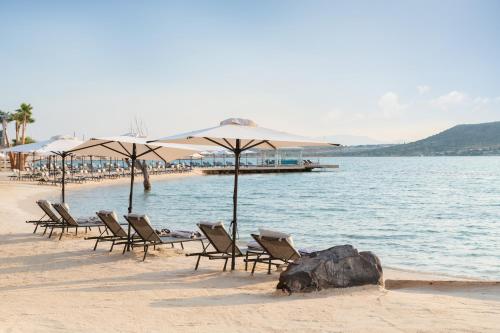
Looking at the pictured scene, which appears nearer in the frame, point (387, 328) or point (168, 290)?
point (387, 328)

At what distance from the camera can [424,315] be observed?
5.38 metres

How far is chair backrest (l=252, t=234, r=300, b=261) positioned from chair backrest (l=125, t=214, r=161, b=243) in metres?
2.12

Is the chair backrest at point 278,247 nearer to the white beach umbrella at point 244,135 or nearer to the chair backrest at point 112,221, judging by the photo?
the white beach umbrella at point 244,135

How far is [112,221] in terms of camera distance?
32.7 feet

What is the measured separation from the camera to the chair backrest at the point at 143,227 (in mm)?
8977

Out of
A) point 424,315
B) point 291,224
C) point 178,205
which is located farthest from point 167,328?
point 178,205

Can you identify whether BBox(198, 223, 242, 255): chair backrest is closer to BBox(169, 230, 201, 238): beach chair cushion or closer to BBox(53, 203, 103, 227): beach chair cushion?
BBox(169, 230, 201, 238): beach chair cushion

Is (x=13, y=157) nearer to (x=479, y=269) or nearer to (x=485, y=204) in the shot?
(x=485, y=204)

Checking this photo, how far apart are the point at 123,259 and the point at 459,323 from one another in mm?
5907

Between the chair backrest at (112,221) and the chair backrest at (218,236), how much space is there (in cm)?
211

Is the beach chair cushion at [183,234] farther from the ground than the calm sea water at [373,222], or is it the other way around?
the beach chair cushion at [183,234]

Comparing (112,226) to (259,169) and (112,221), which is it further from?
(259,169)

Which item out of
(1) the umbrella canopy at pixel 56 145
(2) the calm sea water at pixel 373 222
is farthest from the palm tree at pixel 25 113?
(1) the umbrella canopy at pixel 56 145

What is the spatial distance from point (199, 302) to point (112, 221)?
14.1 feet
